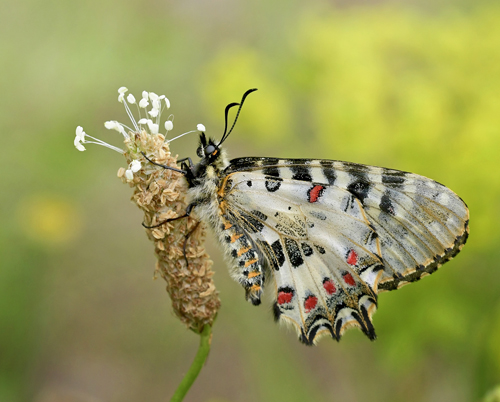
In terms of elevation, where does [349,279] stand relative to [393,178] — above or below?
below

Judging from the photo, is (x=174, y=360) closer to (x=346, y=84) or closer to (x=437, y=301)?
(x=437, y=301)

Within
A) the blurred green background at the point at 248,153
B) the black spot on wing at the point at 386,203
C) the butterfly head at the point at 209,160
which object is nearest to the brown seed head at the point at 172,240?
the butterfly head at the point at 209,160

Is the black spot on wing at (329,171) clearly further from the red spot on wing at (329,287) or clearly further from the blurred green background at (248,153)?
the blurred green background at (248,153)

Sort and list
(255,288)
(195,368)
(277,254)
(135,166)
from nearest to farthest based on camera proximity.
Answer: (195,368)
(135,166)
(255,288)
(277,254)

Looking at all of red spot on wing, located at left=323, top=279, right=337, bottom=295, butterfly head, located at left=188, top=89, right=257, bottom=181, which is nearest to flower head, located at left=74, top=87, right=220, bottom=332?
butterfly head, located at left=188, top=89, right=257, bottom=181

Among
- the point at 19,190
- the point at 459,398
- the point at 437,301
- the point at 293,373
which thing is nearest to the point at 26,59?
the point at 19,190

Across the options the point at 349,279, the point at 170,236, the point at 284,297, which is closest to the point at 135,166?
the point at 170,236

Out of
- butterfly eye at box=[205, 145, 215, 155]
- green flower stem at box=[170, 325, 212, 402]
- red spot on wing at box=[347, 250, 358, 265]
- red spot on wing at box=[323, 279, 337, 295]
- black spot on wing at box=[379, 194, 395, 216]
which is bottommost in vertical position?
green flower stem at box=[170, 325, 212, 402]

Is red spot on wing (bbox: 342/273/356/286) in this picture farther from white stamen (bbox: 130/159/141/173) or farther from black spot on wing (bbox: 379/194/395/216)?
white stamen (bbox: 130/159/141/173)

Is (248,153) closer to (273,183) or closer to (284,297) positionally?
(273,183)
